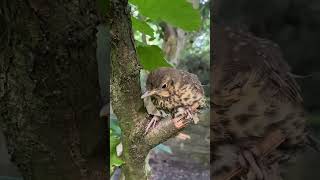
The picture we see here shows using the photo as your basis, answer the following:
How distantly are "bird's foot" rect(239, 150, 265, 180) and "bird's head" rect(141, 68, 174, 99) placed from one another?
12 cm

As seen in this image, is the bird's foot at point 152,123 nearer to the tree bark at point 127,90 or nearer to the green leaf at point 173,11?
the tree bark at point 127,90

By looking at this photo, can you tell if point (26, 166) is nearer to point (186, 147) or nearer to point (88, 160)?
point (88, 160)

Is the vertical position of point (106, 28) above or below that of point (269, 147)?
above

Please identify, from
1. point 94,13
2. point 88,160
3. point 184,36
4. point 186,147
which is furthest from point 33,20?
point 186,147

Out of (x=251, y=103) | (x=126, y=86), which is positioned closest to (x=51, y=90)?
(x=126, y=86)

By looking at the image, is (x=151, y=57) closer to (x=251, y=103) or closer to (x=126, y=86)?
(x=126, y=86)

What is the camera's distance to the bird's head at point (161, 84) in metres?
0.48

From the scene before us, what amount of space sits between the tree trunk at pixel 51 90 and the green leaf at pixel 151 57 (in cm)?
9

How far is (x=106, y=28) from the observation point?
47 centimetres

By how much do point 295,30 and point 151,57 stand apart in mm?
224

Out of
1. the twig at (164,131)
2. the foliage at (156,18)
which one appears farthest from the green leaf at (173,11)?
the twig at (164,131)

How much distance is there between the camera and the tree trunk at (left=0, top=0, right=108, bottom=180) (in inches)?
16.9

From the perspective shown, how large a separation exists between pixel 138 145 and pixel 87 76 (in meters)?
0.09

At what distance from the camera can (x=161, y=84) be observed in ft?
1.57
